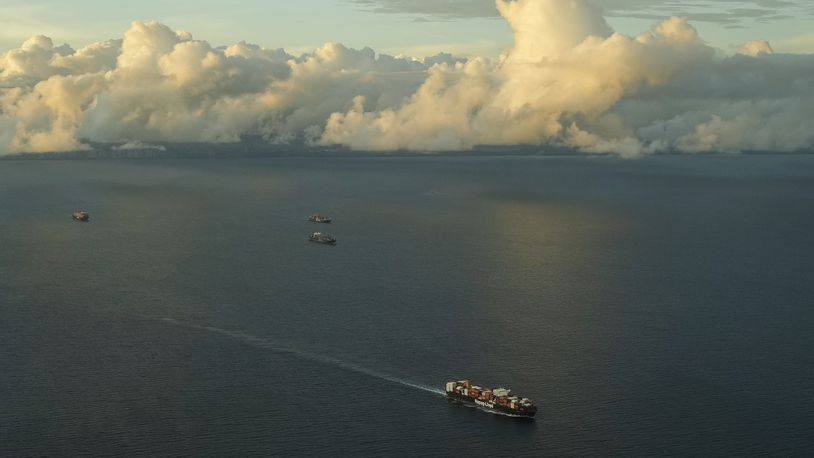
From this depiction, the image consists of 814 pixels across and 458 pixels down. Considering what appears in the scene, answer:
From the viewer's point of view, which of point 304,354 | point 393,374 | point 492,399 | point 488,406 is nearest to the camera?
point 492,399

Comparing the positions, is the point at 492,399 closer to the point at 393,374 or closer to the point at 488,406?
the point at 488,406

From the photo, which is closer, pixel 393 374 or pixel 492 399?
pixel 492 399

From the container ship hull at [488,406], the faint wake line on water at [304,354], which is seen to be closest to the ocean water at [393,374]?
the faint wake line on water at [304,354]

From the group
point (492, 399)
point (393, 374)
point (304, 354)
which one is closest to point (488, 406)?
point (492, 399)

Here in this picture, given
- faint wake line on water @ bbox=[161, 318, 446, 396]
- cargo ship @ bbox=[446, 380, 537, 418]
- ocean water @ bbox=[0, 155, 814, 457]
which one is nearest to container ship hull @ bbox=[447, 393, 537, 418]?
cargo ship @ bbox=[446, 380, 537, 418]

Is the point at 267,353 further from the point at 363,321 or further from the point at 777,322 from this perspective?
the point at 777,322

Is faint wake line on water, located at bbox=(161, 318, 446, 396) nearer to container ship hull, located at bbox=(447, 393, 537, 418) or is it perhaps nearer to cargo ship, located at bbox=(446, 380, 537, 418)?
container ship hull, located at bbox=(447, 393, 537, 418)

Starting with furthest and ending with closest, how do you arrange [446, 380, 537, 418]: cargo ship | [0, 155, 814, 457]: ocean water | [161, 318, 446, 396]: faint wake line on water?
[161, 318, 446, 396]: faint wake line on water
[446, 380, 537, 418]: cargo ship
[0, 155, 814, 457]: ocean water
